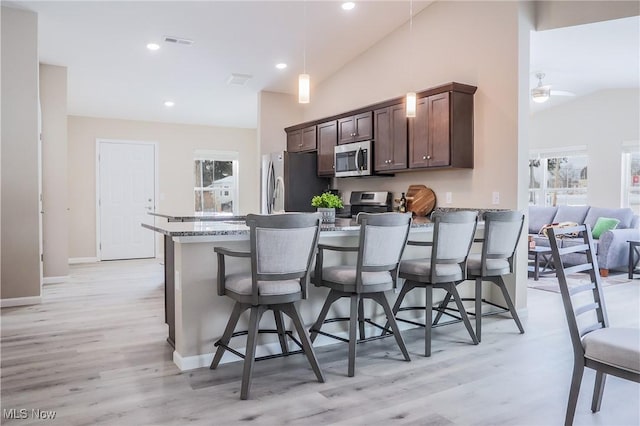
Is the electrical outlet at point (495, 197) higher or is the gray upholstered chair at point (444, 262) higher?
the electrical outlet at point (495, 197)

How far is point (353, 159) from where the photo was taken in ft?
17.9

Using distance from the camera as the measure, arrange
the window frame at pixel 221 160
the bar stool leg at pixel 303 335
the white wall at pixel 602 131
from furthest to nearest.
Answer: the window frame at pixel 221 160 < the white wall at pixel 602 131 < the bar stool leg at pixel 303 335

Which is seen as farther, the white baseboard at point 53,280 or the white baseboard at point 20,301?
the white baseboard at point 53,280

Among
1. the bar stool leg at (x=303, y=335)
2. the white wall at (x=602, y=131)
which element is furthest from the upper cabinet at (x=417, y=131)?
the white wall at (x=602, y=131)

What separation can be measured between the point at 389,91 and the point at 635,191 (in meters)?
4.49

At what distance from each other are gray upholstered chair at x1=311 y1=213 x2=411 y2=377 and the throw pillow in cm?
495

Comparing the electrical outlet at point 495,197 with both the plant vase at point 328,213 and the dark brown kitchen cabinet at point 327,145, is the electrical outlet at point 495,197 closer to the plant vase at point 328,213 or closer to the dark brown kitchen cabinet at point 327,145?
the plant vase at point 328,213

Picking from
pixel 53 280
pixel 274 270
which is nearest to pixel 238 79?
pixel 53 280

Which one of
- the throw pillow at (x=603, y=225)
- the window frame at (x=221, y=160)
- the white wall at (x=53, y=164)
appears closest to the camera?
the white wall at (x=53, y=164)

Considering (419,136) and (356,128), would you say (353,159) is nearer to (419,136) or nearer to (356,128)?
(356,128)

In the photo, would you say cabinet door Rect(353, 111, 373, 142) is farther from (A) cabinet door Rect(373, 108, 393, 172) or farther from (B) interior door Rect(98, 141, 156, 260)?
(B) interior door Rect(98, 141, 156, 260)

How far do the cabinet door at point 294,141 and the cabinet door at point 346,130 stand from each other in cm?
97

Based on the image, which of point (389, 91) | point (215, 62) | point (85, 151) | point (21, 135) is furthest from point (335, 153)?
point (85, 151)

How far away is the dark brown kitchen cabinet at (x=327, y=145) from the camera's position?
5.89 metres
